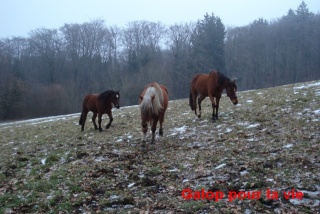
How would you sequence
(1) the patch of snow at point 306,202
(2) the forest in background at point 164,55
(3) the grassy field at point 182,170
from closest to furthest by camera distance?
(1) the patch of snow at point 306,202, (3) the grassy field at point 182,170, (2) the forest in background at point 164,55

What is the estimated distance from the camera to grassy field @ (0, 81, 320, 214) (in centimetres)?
487

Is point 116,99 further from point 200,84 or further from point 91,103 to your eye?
point 200,84

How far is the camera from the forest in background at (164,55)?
49844 mm

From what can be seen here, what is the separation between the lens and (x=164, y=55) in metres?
58.8

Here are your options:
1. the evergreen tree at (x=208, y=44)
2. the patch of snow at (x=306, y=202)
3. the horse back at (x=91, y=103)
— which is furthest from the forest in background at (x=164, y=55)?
the patch of snow at (x=306, y=202)

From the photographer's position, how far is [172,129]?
1128cm

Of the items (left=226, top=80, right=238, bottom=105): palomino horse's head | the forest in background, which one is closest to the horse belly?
(left=226, top=80, right=238, bottom=105): palomino horse's head

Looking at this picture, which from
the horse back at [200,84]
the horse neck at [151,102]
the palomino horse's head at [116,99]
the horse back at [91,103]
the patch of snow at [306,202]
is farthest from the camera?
the horse back at [91,103]

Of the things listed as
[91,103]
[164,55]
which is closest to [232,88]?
[91,103]

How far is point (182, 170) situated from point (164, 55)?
53.5 m

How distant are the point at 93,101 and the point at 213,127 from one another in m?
5.73

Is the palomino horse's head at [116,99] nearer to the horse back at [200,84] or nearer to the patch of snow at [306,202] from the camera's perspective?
the horse back at [200,84]

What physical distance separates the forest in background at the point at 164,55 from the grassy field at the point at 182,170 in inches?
1472

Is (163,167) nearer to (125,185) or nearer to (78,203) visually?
(125,185)
